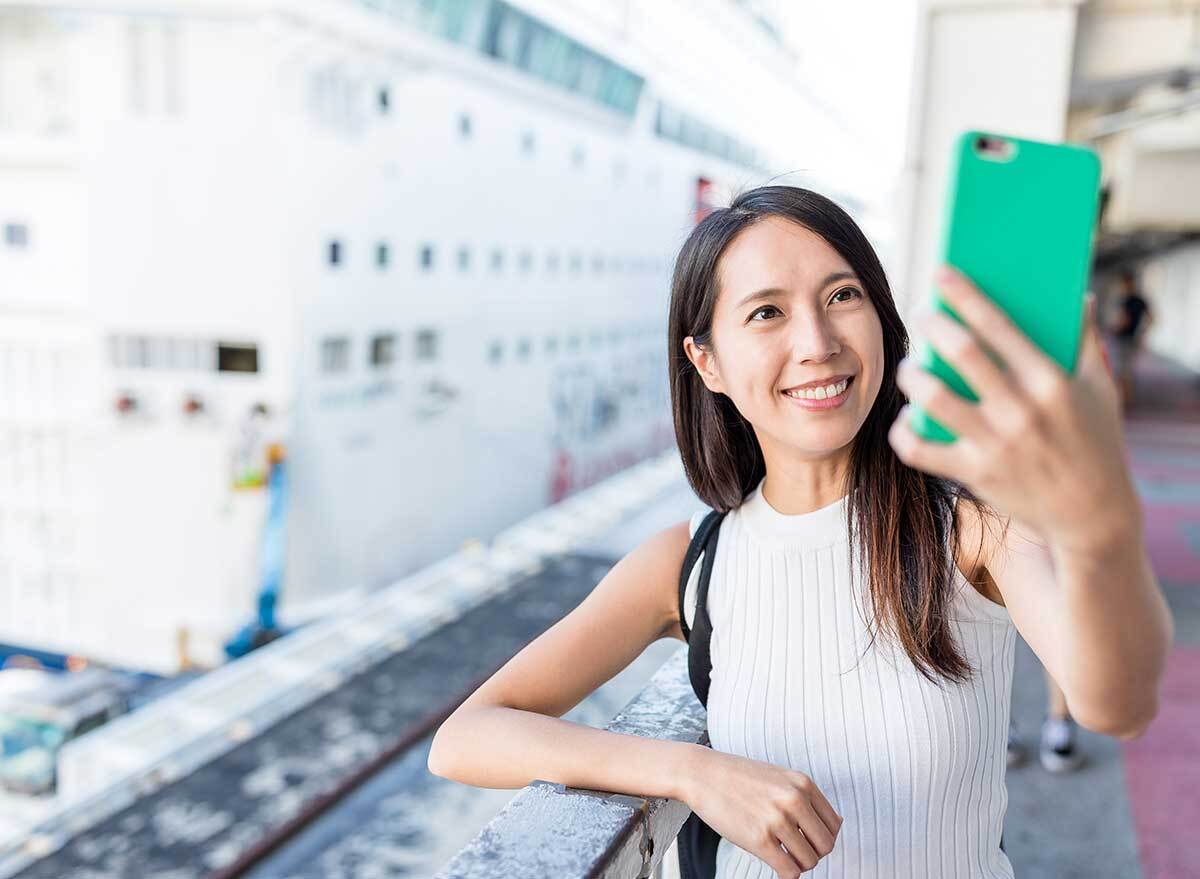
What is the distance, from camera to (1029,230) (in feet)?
2.60

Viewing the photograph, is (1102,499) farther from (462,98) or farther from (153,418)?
(462,98)

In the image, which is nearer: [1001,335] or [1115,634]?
[1001,335]

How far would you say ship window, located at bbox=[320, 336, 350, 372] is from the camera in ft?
Answer: 49.2

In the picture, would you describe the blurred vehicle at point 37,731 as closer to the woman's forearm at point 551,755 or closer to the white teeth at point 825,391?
the woman's forearm at point 551,755

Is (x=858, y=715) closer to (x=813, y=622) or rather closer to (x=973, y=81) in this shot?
(x=813, y=622)

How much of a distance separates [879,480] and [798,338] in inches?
9.8

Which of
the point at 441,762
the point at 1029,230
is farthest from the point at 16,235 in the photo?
the point at 1029,230

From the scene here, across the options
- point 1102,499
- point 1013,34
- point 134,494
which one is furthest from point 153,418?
point 1102,499

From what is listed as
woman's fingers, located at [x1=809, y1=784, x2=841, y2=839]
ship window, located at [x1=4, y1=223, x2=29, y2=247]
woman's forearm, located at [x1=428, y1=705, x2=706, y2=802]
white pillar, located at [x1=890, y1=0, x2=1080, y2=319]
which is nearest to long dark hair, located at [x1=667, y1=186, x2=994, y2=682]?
woman's fingers, located at [x1=809, y1=784, x2=841, y2=839]

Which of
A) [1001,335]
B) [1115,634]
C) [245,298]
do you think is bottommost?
[245,298]

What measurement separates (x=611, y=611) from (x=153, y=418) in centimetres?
1412

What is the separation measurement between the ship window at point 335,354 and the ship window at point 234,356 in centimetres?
105

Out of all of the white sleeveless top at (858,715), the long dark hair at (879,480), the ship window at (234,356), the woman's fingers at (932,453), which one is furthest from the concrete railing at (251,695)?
the ship window at (234,356)

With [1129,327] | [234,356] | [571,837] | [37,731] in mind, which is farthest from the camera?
[234,356]
